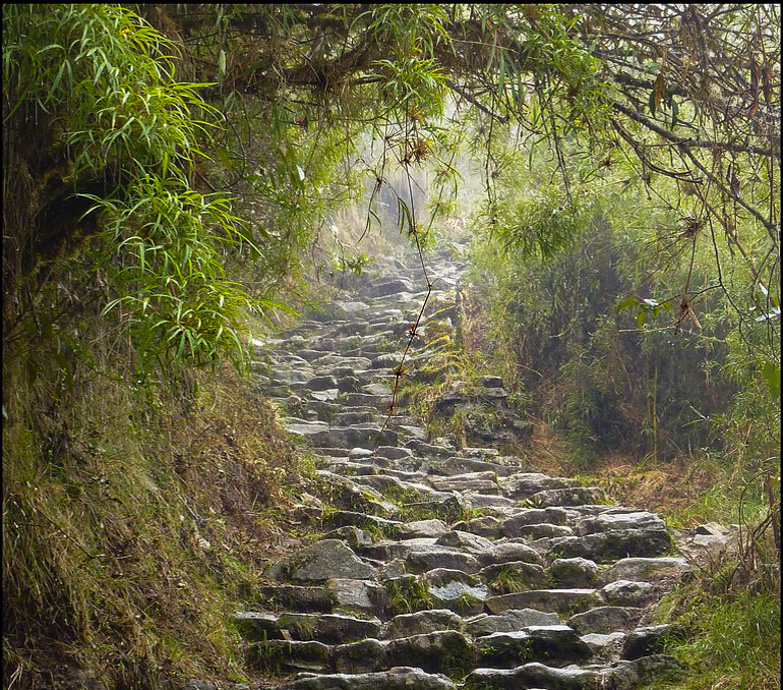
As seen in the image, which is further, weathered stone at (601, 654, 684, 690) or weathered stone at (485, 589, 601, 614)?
weathered stone at (485, 589, 601, 614)


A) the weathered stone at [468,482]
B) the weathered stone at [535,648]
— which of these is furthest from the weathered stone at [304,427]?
the weathered stone at [535,648]

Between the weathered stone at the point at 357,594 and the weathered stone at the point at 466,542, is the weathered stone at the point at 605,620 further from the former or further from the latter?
the weathered stone at the point at 357,594

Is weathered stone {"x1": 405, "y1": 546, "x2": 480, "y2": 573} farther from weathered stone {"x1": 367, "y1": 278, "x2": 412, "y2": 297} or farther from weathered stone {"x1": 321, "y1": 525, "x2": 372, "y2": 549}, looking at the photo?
weathered stone {"x1": 367, "y1": 278, "x2": 412, "y2": 297}

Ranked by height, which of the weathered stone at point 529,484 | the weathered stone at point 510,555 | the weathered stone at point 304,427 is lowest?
the weathered stone at point 510,555

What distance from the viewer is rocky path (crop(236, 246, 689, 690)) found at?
3963mm

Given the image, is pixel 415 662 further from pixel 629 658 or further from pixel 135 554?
pixel 135 554

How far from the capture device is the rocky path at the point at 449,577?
13.0 feet

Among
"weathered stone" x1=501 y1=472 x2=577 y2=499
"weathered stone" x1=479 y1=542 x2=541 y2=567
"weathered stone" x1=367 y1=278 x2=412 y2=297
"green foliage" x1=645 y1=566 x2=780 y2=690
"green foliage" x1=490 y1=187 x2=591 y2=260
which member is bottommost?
"weathered stone" x1=479 y1=542 x2=541 y2=567

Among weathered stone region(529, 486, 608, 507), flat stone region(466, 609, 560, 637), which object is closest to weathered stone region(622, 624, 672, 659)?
flat stone region(466, 609, 560, 637)

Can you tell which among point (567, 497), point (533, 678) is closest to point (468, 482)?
point (567, 497)

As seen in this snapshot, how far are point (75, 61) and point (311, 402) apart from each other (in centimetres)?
645

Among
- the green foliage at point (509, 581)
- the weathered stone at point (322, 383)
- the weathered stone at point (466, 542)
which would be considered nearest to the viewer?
the green foliage at point (509, 581)

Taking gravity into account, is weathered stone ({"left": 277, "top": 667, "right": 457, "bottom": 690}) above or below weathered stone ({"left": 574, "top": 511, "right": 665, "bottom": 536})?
below

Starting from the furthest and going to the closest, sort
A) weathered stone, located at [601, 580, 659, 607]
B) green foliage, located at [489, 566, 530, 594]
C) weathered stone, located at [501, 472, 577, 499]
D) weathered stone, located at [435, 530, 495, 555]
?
1. weathered stone, located at [501, 472, 577, 499]
2. weathered stone, located at [435, 530, 495, 555]
3. green foliage, located at [489, 566, 530, 594]
4. weathered stone, located at [601, 580, 659, 607]
